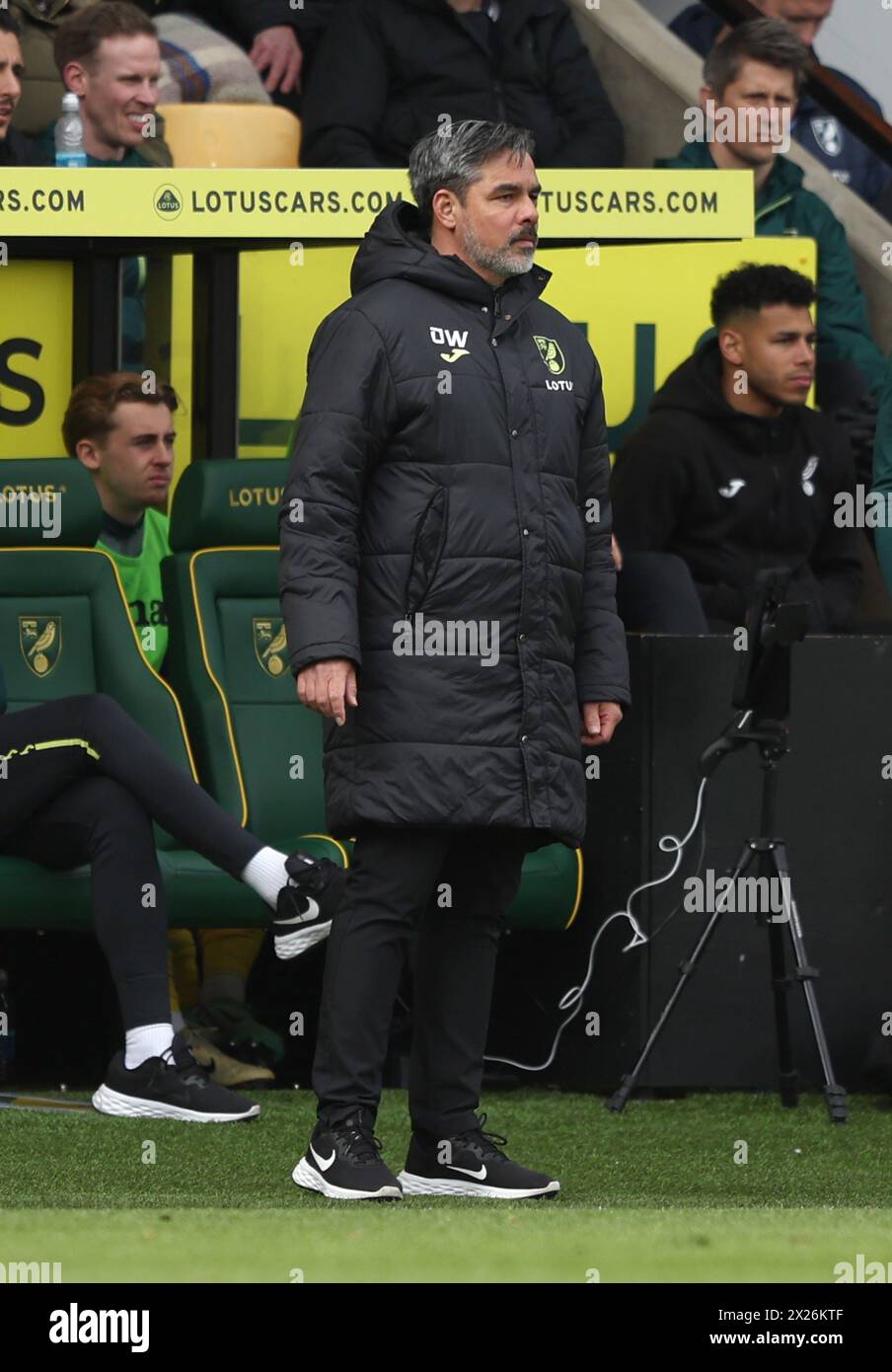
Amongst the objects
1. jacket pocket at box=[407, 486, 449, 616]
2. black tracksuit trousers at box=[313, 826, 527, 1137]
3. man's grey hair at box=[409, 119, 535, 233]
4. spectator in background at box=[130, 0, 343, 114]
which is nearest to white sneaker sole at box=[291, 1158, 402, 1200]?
black tracksuit trousers at box=[313, 826, 527, 1137]

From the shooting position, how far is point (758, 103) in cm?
838

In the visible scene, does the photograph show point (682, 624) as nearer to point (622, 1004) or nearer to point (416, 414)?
point (622, 1004)

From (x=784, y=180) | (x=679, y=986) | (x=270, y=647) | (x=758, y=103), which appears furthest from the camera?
(x=784, y=180)

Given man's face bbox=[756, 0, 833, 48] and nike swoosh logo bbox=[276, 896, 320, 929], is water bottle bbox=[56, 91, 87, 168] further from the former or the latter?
man's face bbox=[756, 0, 833, 48]

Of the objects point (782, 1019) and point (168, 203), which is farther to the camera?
point (168, 203)

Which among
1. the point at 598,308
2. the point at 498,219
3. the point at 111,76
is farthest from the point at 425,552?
the point at 598,308

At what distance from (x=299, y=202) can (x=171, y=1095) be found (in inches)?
86.0

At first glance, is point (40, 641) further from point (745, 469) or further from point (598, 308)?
point (598, 308)

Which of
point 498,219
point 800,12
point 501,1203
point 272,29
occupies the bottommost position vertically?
point 501,1203

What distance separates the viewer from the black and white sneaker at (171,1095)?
5.81 meters

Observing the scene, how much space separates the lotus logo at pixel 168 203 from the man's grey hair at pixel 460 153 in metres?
2.01

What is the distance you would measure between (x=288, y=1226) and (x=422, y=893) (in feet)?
3.26

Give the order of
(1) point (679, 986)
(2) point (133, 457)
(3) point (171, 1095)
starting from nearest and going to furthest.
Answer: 1. (3) point (171, 1095)
2. (1) point (679, 986)
3. (2) point (133, 457)

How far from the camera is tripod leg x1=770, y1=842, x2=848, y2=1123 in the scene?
19.6 feet
